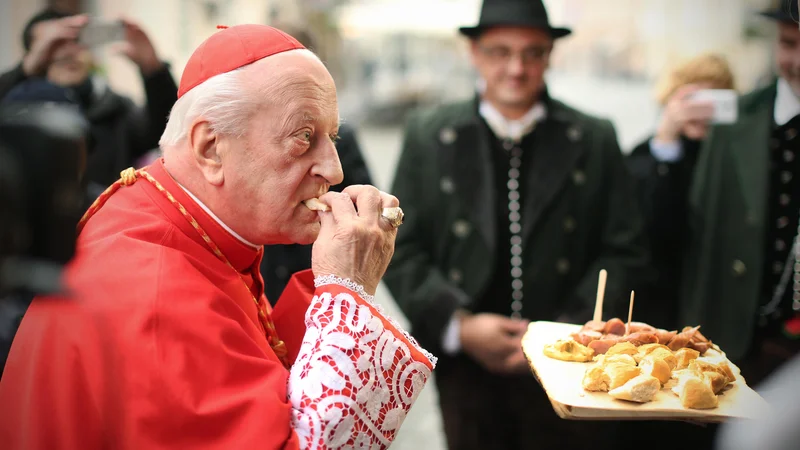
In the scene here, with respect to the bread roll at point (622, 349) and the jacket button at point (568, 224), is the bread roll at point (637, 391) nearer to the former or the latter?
the bread roll at point (622, 349)

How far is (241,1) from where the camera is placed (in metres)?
4.96

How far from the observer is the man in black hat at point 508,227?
3.30 m

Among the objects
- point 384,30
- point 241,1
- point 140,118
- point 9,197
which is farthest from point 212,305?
point 384,30

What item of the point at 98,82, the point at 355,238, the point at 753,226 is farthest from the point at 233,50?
the point at 98,82

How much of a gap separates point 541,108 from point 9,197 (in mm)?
2803

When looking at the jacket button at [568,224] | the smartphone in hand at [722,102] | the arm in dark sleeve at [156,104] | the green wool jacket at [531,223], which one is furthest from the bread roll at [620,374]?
the arm in dark sleeve at [156,104]

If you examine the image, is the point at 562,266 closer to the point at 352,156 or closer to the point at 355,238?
the point at 352,156

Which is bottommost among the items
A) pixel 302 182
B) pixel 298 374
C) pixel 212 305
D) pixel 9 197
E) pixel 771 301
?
pixel 771 301

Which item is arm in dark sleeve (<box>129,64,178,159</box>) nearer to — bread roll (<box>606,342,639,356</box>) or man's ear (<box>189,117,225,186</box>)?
man's ear (<box>189,117,225,186</box>)

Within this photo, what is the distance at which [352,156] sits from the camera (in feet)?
11.2

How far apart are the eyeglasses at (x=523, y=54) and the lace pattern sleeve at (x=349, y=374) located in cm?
196

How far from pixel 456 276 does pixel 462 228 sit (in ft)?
0.74

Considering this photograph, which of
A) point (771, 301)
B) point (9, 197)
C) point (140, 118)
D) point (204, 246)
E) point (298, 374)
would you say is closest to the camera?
point (9, 197)

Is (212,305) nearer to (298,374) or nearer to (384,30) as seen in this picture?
(298,374)
